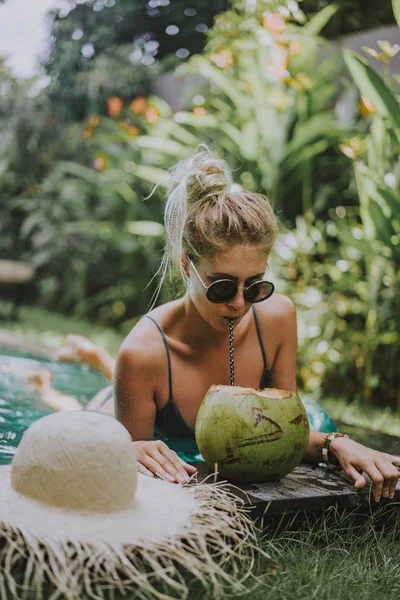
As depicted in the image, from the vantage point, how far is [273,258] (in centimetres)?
525

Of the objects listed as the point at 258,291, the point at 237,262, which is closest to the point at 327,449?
the point at 258,291

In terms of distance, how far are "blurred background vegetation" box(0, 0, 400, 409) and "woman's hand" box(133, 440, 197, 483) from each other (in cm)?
234

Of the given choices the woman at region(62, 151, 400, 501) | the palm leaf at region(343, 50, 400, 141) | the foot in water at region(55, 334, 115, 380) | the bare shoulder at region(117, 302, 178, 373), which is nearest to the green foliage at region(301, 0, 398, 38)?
the palm leaf at region(343, 50, 400, 141)

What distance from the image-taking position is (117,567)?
1475 mm

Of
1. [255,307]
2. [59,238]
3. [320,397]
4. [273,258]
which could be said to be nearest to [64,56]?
[59,238]

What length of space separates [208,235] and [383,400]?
2716mm

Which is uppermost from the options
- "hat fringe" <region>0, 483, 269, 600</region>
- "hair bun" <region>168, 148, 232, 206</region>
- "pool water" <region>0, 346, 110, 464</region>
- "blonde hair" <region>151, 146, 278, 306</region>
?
"hair bun" <region>168, 148, 232, 206</region>

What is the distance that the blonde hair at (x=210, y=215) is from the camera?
2258 millimetres

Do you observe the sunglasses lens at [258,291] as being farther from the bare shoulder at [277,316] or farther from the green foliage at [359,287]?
the green foliage at [359,287]

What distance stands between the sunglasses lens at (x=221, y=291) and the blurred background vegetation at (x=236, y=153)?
1.97 metres

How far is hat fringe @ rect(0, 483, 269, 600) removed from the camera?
1.41 m

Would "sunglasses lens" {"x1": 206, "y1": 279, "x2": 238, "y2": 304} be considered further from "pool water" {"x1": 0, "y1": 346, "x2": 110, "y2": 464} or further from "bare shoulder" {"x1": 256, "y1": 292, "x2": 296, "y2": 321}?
Answer: "pool water" {"x1": 0, "y1": 346, "x2": 110, "y2": 464}

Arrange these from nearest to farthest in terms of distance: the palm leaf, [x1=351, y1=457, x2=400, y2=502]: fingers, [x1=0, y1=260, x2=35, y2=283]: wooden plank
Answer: [x1=351, y1=457, x2=400, y2=502]: fingers → the palm leaf → [x1=0, y1=260, x2=35, y2=283]: wooden plank

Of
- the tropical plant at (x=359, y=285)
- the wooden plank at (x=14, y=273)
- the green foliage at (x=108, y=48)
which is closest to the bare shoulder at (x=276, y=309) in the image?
the tropical plant at (x=359, y=285)
